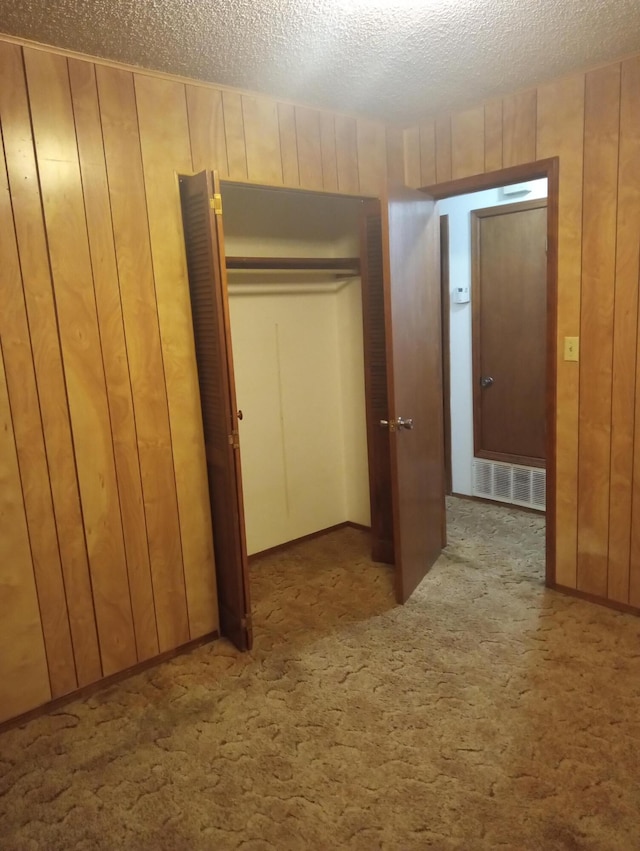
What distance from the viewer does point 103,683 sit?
8.41 ft

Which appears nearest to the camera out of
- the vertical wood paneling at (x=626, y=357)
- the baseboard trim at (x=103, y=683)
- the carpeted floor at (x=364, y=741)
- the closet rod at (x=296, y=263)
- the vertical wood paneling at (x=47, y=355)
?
the carpeted floor at (x=364, y=741)

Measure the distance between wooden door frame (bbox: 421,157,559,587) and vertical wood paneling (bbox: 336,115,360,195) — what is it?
47cm

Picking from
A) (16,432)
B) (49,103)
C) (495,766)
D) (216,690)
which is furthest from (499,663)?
(49,103)

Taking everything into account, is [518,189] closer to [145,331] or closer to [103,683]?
[145,331]

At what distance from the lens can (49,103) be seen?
7.22ft

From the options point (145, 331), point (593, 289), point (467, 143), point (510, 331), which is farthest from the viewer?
point (510, 331)

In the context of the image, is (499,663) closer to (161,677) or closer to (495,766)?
(495,766)

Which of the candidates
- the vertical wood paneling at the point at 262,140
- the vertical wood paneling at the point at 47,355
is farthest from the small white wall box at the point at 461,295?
the vertical wood paneling at the point at 47,355

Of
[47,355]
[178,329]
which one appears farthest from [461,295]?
[47,355]

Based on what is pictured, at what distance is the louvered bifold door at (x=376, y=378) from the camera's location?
3359mm

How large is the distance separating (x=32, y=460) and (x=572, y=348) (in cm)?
242

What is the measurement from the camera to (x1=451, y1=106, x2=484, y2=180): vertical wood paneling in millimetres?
3096

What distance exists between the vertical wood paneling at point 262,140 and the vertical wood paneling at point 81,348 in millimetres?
777

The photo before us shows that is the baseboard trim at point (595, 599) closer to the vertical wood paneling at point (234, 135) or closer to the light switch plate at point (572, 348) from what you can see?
the light switch plate at point (572, 348)
